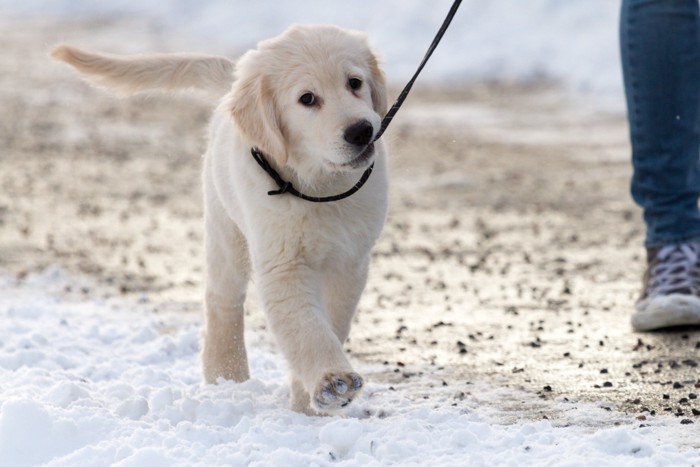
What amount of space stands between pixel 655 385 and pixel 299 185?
4.31 feet

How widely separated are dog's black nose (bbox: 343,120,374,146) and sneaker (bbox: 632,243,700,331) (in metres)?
1.61

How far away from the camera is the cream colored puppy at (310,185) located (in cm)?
334

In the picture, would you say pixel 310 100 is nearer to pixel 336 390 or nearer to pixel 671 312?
pixel 336 390

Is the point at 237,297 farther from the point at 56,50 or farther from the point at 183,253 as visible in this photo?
the point at 183,253

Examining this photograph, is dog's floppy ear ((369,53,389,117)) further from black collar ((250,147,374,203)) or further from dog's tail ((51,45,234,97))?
dog's tail ((51,45,234,97))

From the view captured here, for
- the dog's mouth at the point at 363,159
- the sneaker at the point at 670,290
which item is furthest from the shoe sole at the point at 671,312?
the dog's mouth at the point at 363,159

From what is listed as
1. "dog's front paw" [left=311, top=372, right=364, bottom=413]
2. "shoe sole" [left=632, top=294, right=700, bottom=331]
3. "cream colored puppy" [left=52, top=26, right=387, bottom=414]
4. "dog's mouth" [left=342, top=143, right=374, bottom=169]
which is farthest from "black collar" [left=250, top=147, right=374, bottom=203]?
"shoe sole" [left=632, top=294, right=700, bottom=331]

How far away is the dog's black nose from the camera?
329cm

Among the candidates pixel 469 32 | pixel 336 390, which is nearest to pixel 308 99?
pixel 336 390

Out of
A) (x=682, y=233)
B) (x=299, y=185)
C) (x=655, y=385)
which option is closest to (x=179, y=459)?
(x=299, y=185)

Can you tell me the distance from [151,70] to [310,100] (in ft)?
3.25

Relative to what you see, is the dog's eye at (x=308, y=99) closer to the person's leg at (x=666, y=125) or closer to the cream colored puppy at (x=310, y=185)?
the cream colored puppy at (x=310, y=185)

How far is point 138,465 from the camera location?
286 centimetres

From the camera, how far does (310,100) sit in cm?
346
